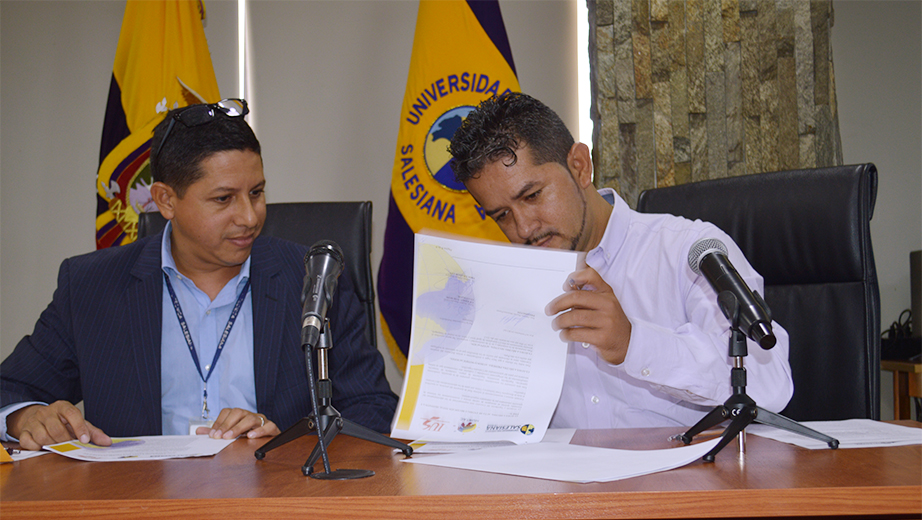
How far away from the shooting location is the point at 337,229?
72.3 inches

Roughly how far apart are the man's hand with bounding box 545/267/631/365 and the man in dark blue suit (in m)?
0.60

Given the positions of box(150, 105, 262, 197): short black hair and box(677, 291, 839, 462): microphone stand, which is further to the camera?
box(150, 105, 262, 197): short black hair

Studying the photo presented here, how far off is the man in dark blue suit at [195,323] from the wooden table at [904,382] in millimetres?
2187

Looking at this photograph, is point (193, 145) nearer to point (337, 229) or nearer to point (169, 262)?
point (169, 262)

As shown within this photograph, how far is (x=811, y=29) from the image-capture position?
2.71 meters

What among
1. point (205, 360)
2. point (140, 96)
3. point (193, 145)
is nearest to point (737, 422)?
point (205, 360)

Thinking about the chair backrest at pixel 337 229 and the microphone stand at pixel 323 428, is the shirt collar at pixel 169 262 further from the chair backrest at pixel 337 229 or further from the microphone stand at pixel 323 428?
the microphone stand at pixel 323 428

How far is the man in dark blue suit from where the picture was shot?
1472mm

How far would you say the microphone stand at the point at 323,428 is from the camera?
86 cm

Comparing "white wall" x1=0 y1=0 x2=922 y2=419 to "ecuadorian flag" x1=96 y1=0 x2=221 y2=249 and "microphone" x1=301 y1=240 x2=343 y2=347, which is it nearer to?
"ecuadorian flag" x1=96 y1=0 x2=221 y2=249

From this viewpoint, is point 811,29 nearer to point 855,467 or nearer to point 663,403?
point 663,403

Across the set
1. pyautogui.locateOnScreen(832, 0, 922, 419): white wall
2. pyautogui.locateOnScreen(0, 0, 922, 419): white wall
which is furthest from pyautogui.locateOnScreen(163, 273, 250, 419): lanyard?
pyautogui.locateOnScreen(832, 0, 922, 419): white wall

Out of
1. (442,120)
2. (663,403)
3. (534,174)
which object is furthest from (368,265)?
(442,120)

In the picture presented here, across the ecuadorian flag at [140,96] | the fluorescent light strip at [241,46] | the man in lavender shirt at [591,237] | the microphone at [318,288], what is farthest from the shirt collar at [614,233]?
the fluorescent light strip at [241,46]
